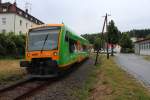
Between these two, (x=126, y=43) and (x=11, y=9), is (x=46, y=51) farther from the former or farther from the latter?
(x=126, y=43)

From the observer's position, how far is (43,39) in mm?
15734

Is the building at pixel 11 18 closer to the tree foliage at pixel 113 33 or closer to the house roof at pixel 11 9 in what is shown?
the house roof at pixel 11 9

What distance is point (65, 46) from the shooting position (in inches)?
630

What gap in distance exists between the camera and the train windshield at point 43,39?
15.4 metres

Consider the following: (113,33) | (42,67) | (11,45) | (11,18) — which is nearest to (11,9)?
(11,18)

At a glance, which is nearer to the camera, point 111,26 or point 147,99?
point 147,99

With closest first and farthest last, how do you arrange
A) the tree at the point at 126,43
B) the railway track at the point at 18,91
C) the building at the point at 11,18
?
the railway track at the point at 18,91 < the building at the point at 11,18 < the tree at the point at 126,43

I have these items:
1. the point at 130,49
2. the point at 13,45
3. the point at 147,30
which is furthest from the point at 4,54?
the point at 147,30

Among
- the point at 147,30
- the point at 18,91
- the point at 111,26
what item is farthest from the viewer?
the point at 147,30

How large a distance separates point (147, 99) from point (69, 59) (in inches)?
333

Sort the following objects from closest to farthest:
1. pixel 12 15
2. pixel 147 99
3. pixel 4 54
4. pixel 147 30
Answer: pixel 147 99
pixel 4 54
pixel 12 15
pixel 147 30

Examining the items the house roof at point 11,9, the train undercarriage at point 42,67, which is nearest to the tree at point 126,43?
the house roof at point 11,9

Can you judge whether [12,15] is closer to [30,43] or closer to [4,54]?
[4,54]

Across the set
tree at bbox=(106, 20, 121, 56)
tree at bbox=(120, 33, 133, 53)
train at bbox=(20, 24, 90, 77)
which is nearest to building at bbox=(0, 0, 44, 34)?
tree at bbox=(106, 20, 121, 56)
